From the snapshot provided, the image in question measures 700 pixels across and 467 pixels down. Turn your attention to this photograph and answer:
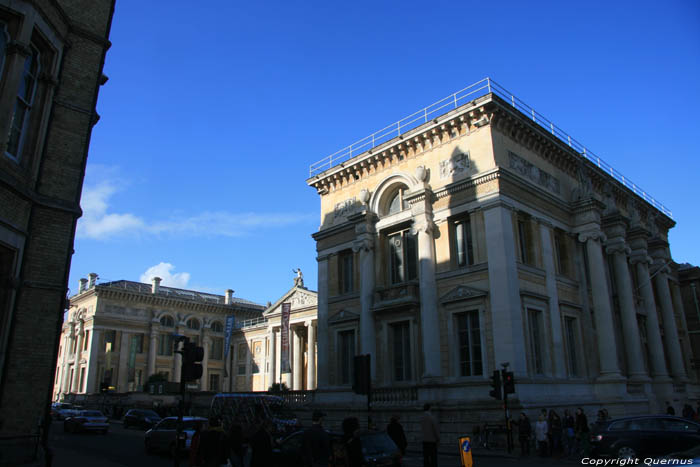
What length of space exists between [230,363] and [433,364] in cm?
4664

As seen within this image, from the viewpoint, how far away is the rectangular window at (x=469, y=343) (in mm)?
22094

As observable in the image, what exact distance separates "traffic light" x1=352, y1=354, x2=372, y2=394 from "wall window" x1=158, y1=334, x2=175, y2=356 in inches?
2004

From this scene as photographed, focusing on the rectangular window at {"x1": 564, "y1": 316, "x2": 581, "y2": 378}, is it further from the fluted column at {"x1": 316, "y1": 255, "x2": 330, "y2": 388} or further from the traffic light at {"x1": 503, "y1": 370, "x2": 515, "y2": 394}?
the fluted column at {"x1": 316, "y1": 255, "x2": 330, "y2": 388}

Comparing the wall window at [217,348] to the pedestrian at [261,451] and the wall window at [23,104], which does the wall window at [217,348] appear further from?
the pedestrian at [261,451]

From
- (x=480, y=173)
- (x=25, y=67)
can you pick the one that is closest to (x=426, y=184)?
(x=480, y=173)

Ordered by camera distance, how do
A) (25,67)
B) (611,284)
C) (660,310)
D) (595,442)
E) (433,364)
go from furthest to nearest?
(660,310) < (611,284) < (433,364) < (595,442) < (25,67)

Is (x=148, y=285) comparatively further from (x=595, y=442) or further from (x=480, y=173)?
(x=595, y=442)

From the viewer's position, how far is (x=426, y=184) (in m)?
25.2

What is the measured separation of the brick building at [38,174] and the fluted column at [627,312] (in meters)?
25.6

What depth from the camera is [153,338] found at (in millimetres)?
59875

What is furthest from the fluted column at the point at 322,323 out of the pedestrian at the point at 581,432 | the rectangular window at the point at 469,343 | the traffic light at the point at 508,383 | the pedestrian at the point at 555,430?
the pedestrian at the point at 581,432

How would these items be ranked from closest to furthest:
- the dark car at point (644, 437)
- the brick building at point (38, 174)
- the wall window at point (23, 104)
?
1. the brick building at point (38, 174)
2. the wall window at point (23, 104)
3. the dark car at point (644, 437)

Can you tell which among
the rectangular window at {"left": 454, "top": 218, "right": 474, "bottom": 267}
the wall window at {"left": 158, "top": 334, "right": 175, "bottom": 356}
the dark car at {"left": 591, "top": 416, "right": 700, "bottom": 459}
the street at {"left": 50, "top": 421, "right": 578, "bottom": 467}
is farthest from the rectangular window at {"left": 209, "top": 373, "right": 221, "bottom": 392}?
the dark car at {"left": 591, "top": 416, "right": 700, "bottom": 459}

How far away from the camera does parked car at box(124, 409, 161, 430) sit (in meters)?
33.1
